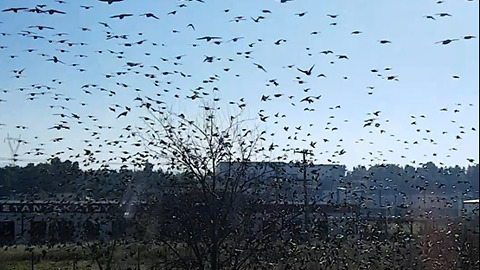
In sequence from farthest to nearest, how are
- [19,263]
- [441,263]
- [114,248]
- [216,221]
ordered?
1. [19,263]
2. [114,248]
3. [441,263]
4. [216,221]

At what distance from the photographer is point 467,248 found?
14.0 metres

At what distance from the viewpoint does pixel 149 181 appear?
48.8 feet

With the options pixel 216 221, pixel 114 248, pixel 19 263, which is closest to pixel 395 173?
pixel 216 221

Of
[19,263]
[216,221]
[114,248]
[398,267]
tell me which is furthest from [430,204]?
[19,263]

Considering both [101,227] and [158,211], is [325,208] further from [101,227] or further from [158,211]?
[101,227]

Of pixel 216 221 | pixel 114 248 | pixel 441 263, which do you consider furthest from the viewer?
pixel 114 248

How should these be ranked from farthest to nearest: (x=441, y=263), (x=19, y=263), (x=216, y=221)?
(x=19, y=263) → (x=441, y=263) → (x=216, y=221)

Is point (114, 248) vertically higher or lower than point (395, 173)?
lower

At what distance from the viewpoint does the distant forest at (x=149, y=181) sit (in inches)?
583

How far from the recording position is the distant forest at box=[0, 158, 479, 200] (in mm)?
14820

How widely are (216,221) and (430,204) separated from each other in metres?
5.31

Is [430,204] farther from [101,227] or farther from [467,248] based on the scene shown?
[101,227]

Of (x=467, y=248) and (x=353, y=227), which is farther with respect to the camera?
(x=353, y=227)

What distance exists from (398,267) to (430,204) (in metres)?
1.68
